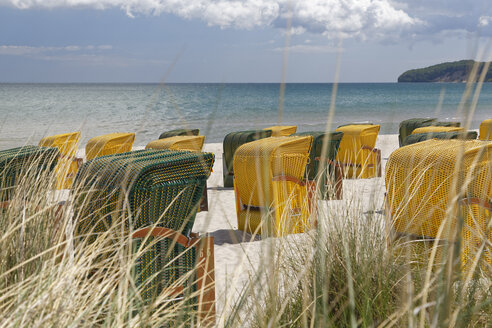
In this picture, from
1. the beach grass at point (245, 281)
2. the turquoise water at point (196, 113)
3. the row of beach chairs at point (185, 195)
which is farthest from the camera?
the row of beach chairs at point (185, 195)

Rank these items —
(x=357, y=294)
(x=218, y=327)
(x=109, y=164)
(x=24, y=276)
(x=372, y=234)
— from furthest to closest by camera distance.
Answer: (x=109, y=164) < (x=372, y=234) < (x=357, y=294) < (x=24, y=276) < (x=218, y=327)

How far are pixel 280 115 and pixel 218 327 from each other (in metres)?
0.60

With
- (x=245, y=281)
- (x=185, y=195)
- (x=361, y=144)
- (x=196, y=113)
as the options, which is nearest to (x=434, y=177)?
(x=185, y=195)

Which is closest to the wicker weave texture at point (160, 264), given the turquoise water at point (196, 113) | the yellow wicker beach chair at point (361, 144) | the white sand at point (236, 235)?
the white sand at point (236, 235)

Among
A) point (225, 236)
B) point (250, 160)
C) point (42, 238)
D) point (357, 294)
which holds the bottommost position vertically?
point (225, 236)

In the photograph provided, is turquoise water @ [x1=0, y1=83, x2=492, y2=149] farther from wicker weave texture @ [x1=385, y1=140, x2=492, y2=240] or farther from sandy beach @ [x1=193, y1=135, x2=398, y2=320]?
sandy beach @ [x1=193, y1=135, x2=398, y2=320]

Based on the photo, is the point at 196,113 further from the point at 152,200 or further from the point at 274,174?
the point at 152,200

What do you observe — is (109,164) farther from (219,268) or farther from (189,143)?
(189,143)

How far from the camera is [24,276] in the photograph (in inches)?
65.7

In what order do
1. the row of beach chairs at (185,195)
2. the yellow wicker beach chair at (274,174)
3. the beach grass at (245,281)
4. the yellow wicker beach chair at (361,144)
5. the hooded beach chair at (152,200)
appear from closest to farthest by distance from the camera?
the beach grass at (245,281) < the row of beach chairs at (185,195) < the hooded beach chair at (152,200) < the yellow wicker beach chair at (274,174) < the yellow wicker beach chair at (361,144)

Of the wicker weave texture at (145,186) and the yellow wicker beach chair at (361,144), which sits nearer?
the wicker weave texture at (145,186)

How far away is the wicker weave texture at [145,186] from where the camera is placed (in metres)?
2.46

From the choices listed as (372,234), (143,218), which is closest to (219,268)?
(143,218)

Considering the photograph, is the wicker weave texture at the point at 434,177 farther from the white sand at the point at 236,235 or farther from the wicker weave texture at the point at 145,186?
the wicker weave texture at the point at 145,186
